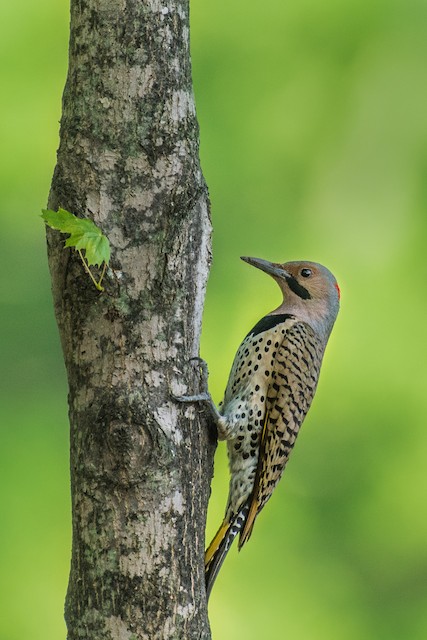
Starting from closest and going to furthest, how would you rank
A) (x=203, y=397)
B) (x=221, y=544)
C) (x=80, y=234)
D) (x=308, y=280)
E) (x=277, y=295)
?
(x=80, y=234)
(x=203, y=397)
(x=221, y=544)
(x=308, y=280)
(x=277, y=295)

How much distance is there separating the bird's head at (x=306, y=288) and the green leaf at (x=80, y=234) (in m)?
1.57

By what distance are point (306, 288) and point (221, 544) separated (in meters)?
1.13

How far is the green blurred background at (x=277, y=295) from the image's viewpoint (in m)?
5.31

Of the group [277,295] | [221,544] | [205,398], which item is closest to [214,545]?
[221,544]

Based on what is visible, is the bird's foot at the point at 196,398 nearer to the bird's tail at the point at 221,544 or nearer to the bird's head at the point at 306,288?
the bird's tail at the point at 221,544

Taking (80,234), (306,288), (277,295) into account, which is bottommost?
(277,295)

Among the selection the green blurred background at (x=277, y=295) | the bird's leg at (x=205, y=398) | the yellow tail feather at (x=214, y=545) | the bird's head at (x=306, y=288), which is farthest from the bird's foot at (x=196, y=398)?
the green blurred background at (x=277, y=295)

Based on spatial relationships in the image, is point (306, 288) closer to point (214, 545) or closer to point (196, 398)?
point (214, 545)

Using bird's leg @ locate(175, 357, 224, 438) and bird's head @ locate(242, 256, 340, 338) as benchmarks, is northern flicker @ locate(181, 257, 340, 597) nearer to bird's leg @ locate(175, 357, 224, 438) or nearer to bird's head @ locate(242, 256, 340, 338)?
bird's head @ locate(242, 256, 340, 338)

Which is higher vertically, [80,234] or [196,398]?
[80,234]

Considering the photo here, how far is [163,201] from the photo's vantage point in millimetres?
2484

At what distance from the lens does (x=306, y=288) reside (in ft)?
12.6

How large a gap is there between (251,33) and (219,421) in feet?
13.2

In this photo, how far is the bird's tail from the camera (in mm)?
3043
